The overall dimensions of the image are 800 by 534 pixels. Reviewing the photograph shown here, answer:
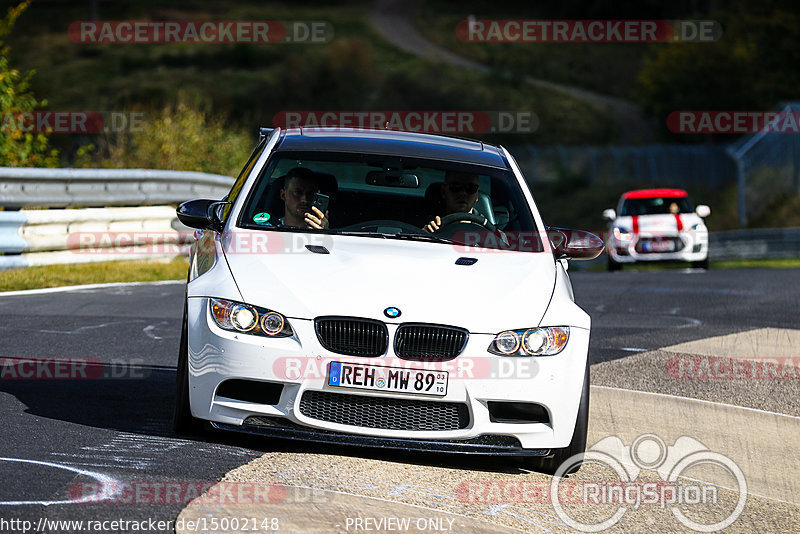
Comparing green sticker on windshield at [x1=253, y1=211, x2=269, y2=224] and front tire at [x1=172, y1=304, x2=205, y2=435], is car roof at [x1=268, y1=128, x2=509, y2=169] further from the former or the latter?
front tire at [x1=172, y1=304, x2=205, y2=435]

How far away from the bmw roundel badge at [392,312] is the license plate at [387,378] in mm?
234

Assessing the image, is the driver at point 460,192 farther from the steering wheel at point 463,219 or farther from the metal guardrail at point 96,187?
the metal guardrail at point 96,187

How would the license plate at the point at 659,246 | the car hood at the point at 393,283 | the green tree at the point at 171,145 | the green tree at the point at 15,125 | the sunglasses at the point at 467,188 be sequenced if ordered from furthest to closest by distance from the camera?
the license plate at the point at 659,246 < the green tree at the point at 171,145 < the green tree at the point at 15,125 < the sunglasses at the point at 467,188 < the car hood at the point at 393,283

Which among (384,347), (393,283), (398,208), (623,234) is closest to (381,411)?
(384,347)

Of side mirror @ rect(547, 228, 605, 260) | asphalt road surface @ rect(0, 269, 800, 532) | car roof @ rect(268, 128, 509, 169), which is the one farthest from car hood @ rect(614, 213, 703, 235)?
side mirror @ rect(547, 228, 605, 260)

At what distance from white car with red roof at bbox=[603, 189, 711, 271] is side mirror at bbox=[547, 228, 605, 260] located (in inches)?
691

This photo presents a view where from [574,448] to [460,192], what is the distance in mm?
1852

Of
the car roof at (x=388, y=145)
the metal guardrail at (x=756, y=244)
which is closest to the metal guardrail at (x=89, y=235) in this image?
the car roof at (x=388, y=145)

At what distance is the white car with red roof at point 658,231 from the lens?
81.2 ft

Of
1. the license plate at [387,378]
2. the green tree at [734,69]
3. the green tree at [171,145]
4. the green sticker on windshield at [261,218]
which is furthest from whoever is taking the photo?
the green tree at [734,69]

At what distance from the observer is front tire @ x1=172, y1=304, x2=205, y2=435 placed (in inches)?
242

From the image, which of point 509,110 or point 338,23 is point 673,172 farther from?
point 338,23

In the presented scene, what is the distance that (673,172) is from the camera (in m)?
52.0

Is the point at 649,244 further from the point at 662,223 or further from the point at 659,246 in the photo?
the point at 662,223
